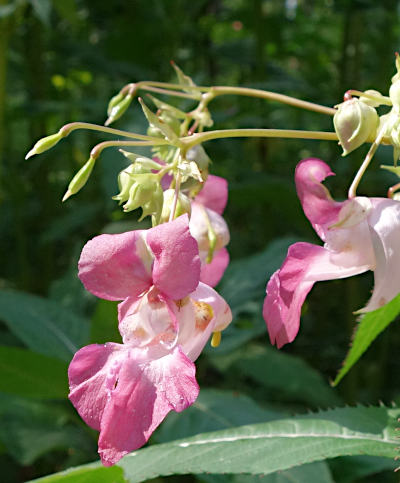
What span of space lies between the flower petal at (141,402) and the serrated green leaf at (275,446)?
22 cm

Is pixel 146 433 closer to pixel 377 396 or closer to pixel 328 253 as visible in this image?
pixel 328 253

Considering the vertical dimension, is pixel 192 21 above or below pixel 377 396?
above

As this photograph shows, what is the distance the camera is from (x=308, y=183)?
2.01 feet

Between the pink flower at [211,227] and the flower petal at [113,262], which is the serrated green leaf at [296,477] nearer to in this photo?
the pink flower at [211,227]

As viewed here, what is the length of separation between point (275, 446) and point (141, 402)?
0.30m

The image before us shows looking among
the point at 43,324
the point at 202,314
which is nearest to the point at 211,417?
the point at 43,324

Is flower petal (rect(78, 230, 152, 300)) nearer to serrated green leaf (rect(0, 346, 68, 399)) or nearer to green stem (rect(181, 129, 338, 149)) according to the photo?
green stem (rect(181, 129, 338, 149))

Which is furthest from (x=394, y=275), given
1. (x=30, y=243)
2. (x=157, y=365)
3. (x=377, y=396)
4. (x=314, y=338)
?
(x=30, y=243)

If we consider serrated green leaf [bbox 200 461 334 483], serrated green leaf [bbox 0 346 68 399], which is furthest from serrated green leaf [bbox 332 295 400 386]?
serrated green leaf [bbox 0 346 68 399]

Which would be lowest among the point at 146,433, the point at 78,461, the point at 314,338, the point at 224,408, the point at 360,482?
the point at 314,338

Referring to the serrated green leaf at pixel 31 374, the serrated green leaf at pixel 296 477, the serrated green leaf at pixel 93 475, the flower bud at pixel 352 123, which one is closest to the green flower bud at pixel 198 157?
the flower bud at pixel 352 123

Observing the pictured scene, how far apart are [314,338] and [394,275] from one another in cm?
173

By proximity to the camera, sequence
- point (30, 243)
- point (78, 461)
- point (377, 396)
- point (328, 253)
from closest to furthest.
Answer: point (328, 253)
point (78, 461)
point (377, 396)
point (30, 243)

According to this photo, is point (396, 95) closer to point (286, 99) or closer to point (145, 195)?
point (286, 99)
